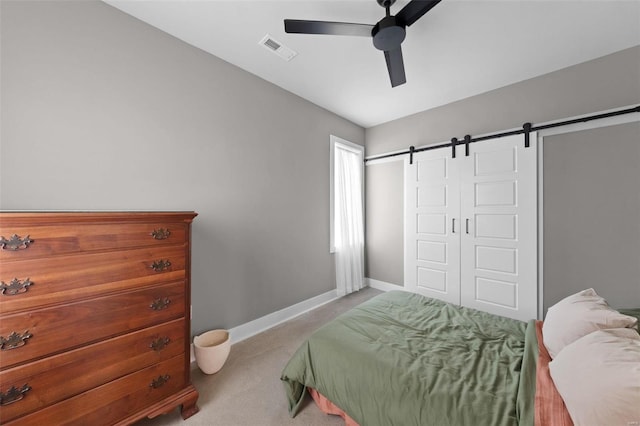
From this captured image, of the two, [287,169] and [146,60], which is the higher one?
[146,60]

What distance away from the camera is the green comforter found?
1020 millimetres

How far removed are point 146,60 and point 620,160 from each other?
14.0 feet

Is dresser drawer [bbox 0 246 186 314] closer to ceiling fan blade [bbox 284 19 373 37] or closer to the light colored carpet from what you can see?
the light colored carpet

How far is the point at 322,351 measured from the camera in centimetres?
144

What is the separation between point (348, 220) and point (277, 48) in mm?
2377

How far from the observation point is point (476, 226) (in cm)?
286

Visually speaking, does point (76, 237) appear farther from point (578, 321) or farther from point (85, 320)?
point (578, 321)

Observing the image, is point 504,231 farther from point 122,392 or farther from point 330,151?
point 122,392

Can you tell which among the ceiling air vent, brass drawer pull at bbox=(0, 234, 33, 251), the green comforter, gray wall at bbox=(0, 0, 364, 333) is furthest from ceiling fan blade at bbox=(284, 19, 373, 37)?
the green comforter

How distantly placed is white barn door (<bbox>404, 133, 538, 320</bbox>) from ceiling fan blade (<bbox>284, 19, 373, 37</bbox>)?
216 centimetres

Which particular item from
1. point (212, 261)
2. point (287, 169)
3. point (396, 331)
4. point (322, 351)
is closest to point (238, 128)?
point (287, 169)

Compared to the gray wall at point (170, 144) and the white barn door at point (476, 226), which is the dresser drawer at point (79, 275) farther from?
the white barn door at point (476, 226)

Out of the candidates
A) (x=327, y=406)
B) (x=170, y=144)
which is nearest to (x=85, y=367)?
(x=327, y=406)

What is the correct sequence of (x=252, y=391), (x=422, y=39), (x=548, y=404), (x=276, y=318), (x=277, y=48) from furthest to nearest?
(x=276, y=318) < (x=277, y=48) < (x=422, y=39) < (x=252, y=391) < (x=548, y=404)
